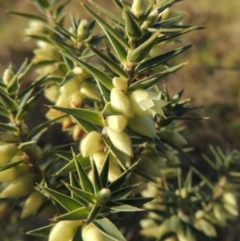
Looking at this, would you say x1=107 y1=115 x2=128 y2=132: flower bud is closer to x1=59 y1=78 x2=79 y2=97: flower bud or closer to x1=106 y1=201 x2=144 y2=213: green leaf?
x1=106 y1=201 x2=144 y2=213: green leaf

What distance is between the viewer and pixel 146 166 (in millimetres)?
1143

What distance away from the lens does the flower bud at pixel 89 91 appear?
124 cm

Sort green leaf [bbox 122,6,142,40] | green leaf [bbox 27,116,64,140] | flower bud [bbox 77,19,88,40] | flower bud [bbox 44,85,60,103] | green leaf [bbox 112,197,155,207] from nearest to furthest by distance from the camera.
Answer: green leaf [bbox 122,6,142,40], green leaf [bbox 112,197,155,207], green leaf [bbox 27,116,64,140], flower bud [bbox 77,19,88,40], flower bud [bbox 44,85,60,103]

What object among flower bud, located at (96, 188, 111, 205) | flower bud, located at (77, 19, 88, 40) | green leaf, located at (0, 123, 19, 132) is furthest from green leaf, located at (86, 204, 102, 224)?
flower bud, located at (77, 19, 88, 40)

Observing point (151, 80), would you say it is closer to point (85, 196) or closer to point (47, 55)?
point (85, 196)

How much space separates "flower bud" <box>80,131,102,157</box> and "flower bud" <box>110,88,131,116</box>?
113 mm

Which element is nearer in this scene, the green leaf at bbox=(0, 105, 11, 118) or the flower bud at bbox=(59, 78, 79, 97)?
the green leaf at bbox=(0, 105, 11, 118)

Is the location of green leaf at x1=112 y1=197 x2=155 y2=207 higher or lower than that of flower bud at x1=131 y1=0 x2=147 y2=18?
lower

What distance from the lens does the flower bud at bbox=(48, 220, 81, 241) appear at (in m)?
0.93

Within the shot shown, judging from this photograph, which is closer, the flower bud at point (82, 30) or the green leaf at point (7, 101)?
the green leaf at point (7, 101)

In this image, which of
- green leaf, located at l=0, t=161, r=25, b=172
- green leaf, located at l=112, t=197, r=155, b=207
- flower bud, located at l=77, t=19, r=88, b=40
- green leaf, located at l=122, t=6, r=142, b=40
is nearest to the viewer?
green leaf, located at l=122, t=6, r=142, b=40

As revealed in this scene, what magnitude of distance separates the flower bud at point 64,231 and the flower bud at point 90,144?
155mm

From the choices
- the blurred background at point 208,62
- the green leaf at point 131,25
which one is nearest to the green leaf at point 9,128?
the green leaf at point 131,25

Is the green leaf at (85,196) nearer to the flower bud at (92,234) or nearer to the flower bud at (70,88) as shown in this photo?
the flower bud at (92,234)
